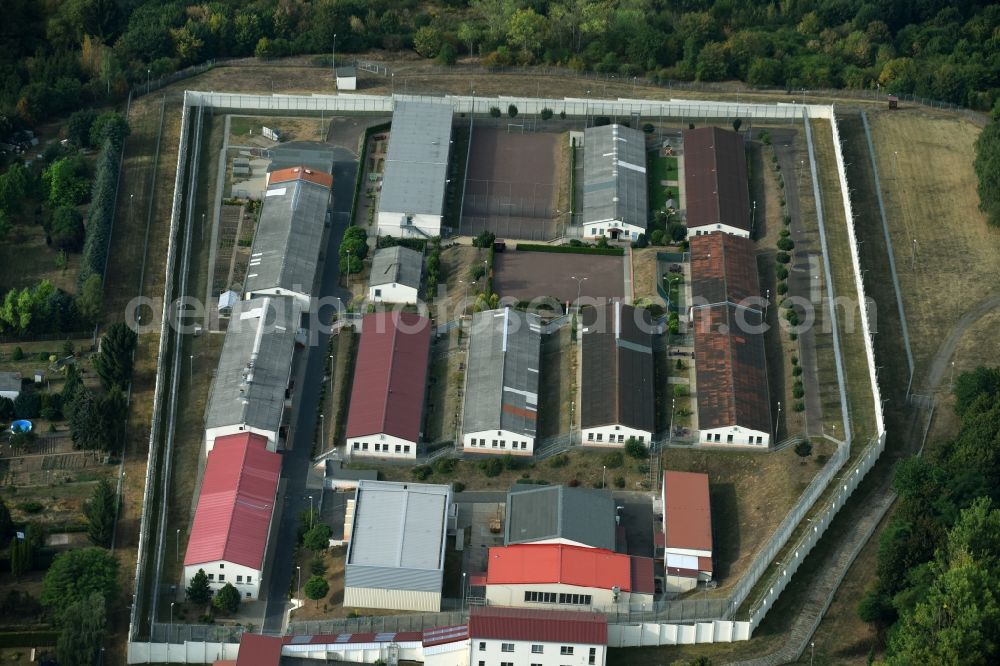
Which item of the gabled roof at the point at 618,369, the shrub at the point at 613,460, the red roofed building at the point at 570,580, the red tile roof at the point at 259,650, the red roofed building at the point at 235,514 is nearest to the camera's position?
the red tile roof at the point at 259,650

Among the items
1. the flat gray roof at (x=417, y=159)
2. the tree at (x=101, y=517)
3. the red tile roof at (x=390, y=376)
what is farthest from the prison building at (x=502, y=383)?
the tree at (x=101, y=517)

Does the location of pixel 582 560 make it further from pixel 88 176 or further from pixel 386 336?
pixel 88 176

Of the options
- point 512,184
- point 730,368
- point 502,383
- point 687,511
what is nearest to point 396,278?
point 502,383

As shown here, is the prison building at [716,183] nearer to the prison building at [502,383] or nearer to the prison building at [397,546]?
the prison building at [502,383]

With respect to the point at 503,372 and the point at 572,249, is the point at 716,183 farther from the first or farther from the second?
the point at 503,372

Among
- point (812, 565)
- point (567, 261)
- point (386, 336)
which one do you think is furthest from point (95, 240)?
point (812, 565)

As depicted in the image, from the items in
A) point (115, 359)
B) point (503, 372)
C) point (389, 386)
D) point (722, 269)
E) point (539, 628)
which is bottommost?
point (539, 628)
